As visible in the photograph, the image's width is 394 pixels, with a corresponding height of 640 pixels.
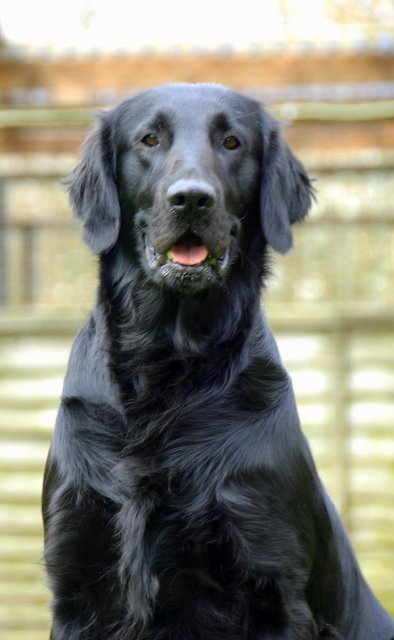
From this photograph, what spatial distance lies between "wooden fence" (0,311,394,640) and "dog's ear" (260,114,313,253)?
2.18m

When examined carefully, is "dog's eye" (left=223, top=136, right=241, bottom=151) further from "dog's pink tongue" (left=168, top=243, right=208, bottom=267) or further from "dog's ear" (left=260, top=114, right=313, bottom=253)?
"dog's pink tongue" (left=168, top=243, right=208, bottom=267)

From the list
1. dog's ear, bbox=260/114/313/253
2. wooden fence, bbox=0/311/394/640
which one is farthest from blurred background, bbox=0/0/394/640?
dog's ear, bbox=260/114/313/253

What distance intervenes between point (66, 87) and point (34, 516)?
389 centimetres

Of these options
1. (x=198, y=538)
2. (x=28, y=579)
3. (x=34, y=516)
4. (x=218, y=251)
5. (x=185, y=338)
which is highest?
A: (x=218, y=251)

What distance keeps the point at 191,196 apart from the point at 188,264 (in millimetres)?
222

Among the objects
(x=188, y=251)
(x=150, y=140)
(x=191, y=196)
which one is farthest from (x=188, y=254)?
(x=150, y=140)

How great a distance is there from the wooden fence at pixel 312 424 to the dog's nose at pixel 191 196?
2.71 meters

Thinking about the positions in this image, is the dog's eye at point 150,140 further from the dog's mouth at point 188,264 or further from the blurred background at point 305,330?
the blurred background at point 305,330

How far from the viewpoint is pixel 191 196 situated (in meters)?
2.90

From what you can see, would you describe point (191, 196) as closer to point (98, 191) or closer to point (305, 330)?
point (98, 191)

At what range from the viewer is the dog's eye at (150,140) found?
3199 mm

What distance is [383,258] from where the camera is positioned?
5906 millimetres

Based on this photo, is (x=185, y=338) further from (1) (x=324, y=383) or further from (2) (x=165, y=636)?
(1) (x=324, y=383)

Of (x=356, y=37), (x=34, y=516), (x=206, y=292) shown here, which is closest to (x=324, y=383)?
(x=34, y=516)
